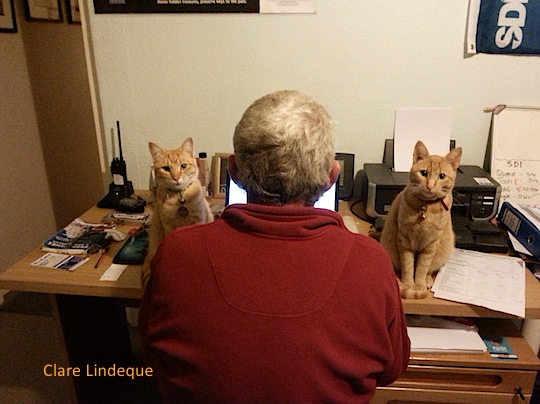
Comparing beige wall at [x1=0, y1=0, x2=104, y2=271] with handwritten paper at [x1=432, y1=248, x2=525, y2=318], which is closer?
handwritten paper at [x1=432, y1=248, x2=525, y2=318]

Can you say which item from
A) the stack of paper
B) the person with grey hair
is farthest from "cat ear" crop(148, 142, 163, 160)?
the stack of paper

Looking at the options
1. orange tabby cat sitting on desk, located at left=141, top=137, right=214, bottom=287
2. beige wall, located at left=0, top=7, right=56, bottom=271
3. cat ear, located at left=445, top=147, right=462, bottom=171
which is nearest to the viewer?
cat ear, located at left=445, top=147, right=462, bottom=171

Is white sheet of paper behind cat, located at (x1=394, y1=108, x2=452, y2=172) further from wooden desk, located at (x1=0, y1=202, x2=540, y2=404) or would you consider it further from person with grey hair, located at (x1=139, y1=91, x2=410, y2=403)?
person with grey hair, located at (x1=139, y1=91, x2=410, y2=403)

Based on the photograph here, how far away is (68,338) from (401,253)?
1190 mm

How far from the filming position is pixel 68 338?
1524mm

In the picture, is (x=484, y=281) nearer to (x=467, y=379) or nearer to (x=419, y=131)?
(x=467, y=379)

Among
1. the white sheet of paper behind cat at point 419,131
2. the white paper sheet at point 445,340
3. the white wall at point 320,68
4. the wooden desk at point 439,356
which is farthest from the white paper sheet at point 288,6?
the white paper sheet at point 445,340

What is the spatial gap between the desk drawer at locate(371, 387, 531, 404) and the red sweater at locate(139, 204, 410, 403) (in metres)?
0.53

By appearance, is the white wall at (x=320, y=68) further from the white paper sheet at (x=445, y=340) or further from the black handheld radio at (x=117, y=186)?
the white paper sheet at (x=445, y=340)

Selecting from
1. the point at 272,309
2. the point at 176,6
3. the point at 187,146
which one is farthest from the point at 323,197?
the point at 176,6

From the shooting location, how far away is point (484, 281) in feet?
4.15

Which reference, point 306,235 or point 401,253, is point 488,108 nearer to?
point 401,253

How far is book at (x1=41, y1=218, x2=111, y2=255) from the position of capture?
1.45 m

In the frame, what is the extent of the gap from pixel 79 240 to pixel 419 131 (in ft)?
4.36
